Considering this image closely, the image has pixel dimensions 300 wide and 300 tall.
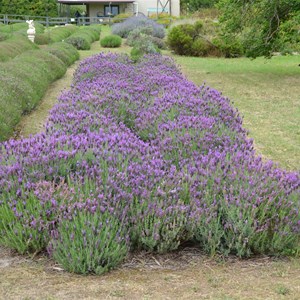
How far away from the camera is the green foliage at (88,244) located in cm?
386

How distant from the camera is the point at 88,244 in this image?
151 inches

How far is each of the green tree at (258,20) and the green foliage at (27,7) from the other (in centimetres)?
3760

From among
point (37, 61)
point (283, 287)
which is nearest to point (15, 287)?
point (283, 287)

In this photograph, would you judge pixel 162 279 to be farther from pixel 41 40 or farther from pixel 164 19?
pixel 164 19

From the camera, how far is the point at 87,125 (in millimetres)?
6402

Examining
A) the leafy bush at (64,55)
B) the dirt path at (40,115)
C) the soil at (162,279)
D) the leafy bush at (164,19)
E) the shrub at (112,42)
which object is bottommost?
the soil at (162,279)

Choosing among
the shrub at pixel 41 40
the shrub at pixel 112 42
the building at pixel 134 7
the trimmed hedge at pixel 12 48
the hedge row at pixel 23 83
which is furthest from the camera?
the building at pixel 134 7

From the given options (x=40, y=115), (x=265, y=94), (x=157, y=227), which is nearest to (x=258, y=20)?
(x=265, y=94)

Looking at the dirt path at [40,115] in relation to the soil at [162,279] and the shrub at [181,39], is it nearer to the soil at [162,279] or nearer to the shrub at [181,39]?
the soil at [162,279]

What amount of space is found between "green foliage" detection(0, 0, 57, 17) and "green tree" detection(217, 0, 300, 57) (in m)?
37.6

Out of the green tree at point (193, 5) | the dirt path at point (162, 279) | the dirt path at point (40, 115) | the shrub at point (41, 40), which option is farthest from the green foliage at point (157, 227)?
the green tree at point (193, 5)

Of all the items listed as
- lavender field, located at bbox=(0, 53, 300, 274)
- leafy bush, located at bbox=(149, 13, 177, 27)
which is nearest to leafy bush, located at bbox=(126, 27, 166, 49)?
leafy bush, located at bbox=(149, 13, 177, 27)

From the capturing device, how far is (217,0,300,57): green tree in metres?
16.3

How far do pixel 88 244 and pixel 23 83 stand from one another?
821 centimetres
